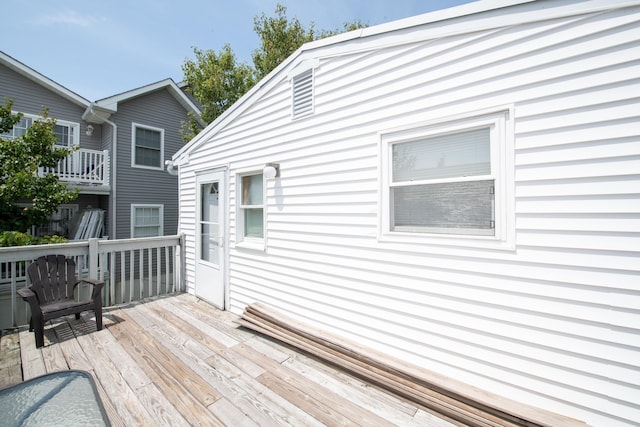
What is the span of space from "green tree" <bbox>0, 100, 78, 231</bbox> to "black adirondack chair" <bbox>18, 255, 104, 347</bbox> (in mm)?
3657

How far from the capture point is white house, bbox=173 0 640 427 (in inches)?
68.0

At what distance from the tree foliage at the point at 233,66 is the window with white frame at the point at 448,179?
975 centimetres

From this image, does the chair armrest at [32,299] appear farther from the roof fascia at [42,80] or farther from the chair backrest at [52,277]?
the roof fascia at [42,80]

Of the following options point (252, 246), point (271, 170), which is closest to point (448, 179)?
point (271, 170)

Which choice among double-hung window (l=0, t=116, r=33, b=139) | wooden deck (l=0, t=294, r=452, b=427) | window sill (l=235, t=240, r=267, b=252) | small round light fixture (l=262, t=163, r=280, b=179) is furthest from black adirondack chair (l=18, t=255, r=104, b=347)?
double-hung window (l=0, t=116, r=33, b=139)

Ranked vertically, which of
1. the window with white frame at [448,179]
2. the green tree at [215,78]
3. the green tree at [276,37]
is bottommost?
the window with white frame at [448,179]

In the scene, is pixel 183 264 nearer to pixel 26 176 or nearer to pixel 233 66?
pixel 26 176

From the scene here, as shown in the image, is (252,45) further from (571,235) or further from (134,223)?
(571,235)

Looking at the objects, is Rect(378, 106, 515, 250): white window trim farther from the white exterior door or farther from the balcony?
the balcony

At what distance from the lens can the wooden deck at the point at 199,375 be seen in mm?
2160

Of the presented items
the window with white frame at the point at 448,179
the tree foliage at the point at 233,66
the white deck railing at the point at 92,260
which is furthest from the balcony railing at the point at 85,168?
the window with white frame at the point at 448,179

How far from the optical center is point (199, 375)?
2.68 meters

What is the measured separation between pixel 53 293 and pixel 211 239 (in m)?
2.17

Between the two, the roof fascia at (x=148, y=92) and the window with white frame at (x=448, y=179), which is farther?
the roof fascia at (x=148, y=92)
